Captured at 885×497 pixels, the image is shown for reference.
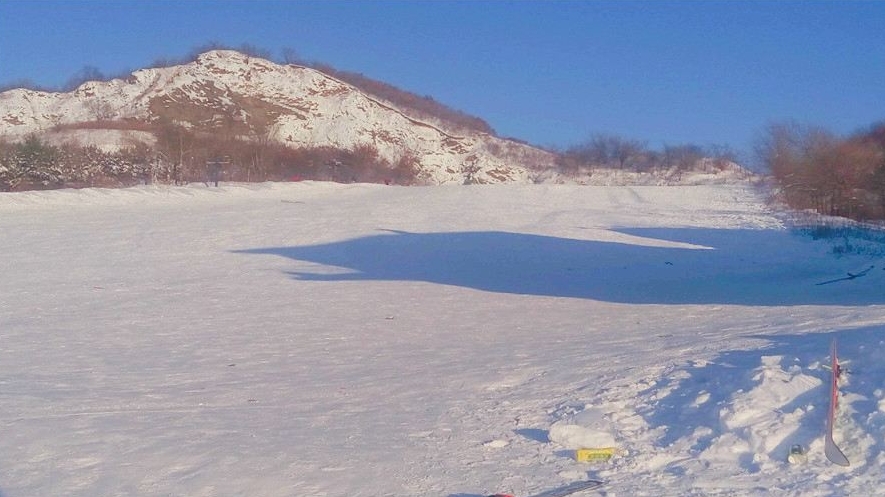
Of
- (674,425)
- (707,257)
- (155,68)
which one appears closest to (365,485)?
(674,425)

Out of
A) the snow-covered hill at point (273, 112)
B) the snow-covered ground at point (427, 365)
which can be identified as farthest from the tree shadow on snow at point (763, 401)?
the snow-covered hill at point (273, 112)

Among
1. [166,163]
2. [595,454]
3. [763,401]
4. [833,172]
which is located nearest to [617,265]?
[833,172]

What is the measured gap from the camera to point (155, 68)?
104 meters

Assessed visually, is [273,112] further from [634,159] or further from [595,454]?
[595,454]

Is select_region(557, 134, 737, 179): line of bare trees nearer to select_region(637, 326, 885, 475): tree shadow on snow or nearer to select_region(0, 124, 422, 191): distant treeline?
select_region(0, 124, 422, 191): distant treeline

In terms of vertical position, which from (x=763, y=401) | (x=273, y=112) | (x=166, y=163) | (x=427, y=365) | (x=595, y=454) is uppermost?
(x=273, y=112)

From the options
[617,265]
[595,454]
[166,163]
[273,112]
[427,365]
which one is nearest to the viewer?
[595,454]

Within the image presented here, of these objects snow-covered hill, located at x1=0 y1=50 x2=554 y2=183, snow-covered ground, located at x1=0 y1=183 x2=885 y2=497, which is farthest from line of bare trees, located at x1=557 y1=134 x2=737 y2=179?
snow-covered ground, located at x1=0 y1=183 x2=885 y2=497

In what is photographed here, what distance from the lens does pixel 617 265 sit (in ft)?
80.7

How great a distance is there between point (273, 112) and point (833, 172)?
7545 cm

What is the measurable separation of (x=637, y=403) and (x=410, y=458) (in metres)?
1.96

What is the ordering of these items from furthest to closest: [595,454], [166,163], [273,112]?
[273,112]
[166,163]
[595,454]

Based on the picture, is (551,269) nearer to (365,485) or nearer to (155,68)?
(365,485)

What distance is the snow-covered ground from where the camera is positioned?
651 centimetres
